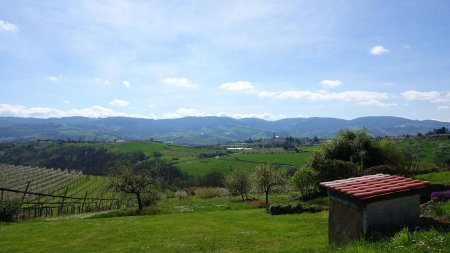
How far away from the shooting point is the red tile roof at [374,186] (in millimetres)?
13766

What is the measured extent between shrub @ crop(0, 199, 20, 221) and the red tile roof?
5582 cm

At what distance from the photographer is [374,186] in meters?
14.6

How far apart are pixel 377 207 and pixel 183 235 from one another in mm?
20508

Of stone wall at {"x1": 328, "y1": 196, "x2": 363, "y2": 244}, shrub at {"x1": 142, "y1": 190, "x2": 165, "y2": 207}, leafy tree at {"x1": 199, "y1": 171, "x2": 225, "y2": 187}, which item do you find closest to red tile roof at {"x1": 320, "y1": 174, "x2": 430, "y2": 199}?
stone wall at {"x1": 328, "y1": 196, "x2": 363, "y2": 244}

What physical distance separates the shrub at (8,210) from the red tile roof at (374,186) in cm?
5582

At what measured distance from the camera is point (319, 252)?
40.2 ft

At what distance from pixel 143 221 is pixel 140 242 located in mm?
13187

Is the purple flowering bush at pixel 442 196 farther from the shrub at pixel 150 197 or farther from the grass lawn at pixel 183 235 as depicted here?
the shrub at pixel 150 197

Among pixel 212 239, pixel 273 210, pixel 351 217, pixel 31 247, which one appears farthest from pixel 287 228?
pixel 31 247

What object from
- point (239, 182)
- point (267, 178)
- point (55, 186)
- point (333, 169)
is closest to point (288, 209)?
point (333, 169)

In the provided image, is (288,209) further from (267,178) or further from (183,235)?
(267,178)

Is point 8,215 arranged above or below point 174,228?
below

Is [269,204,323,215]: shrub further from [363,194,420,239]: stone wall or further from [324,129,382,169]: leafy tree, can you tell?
[363,194,420,239]: stone wall

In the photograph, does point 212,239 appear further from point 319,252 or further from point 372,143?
point 372,143
